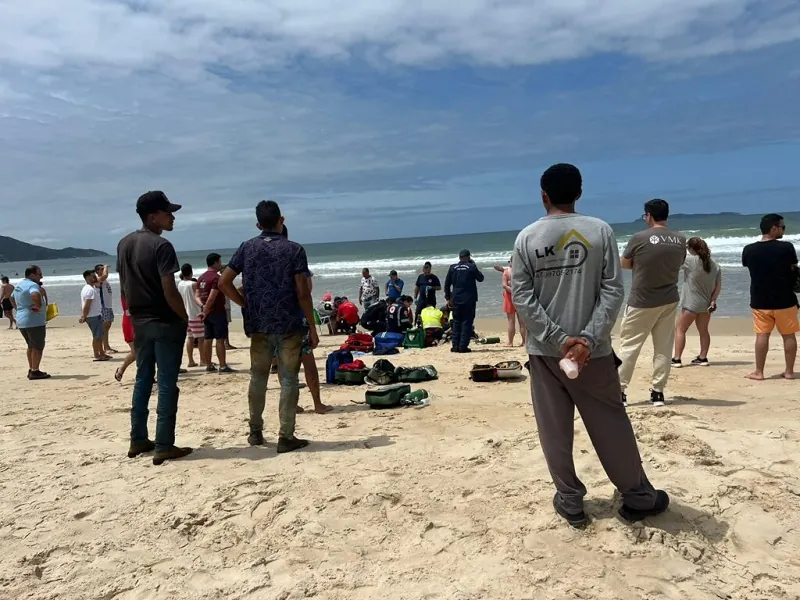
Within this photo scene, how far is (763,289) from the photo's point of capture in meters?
6.41

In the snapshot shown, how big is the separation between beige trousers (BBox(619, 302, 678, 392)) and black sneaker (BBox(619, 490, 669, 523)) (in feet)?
7.88

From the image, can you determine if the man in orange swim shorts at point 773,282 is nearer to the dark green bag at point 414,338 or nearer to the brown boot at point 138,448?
the dark green bag at point 414,338

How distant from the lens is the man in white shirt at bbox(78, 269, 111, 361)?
1018 centimetres

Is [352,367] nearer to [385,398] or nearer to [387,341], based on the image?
[385,398]

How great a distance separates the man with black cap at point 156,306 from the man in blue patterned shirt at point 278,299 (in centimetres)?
48

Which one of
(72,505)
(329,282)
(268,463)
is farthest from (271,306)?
(329,282)

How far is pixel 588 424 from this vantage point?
291 cm

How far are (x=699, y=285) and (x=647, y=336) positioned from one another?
2936 millimetres

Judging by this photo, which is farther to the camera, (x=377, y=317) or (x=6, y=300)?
(x=6, y=300)

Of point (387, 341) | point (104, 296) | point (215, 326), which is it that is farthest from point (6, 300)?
point (387, 341)

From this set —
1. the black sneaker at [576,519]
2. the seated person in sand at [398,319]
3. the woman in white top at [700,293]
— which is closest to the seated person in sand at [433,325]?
the seated person in sand at [398,319]

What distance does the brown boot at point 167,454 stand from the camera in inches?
173

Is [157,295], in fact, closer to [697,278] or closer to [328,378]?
[328,378]

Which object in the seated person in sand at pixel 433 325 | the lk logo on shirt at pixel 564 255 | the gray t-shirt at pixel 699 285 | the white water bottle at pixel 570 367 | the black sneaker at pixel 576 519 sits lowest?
the black sneaker at pixel 576 519
